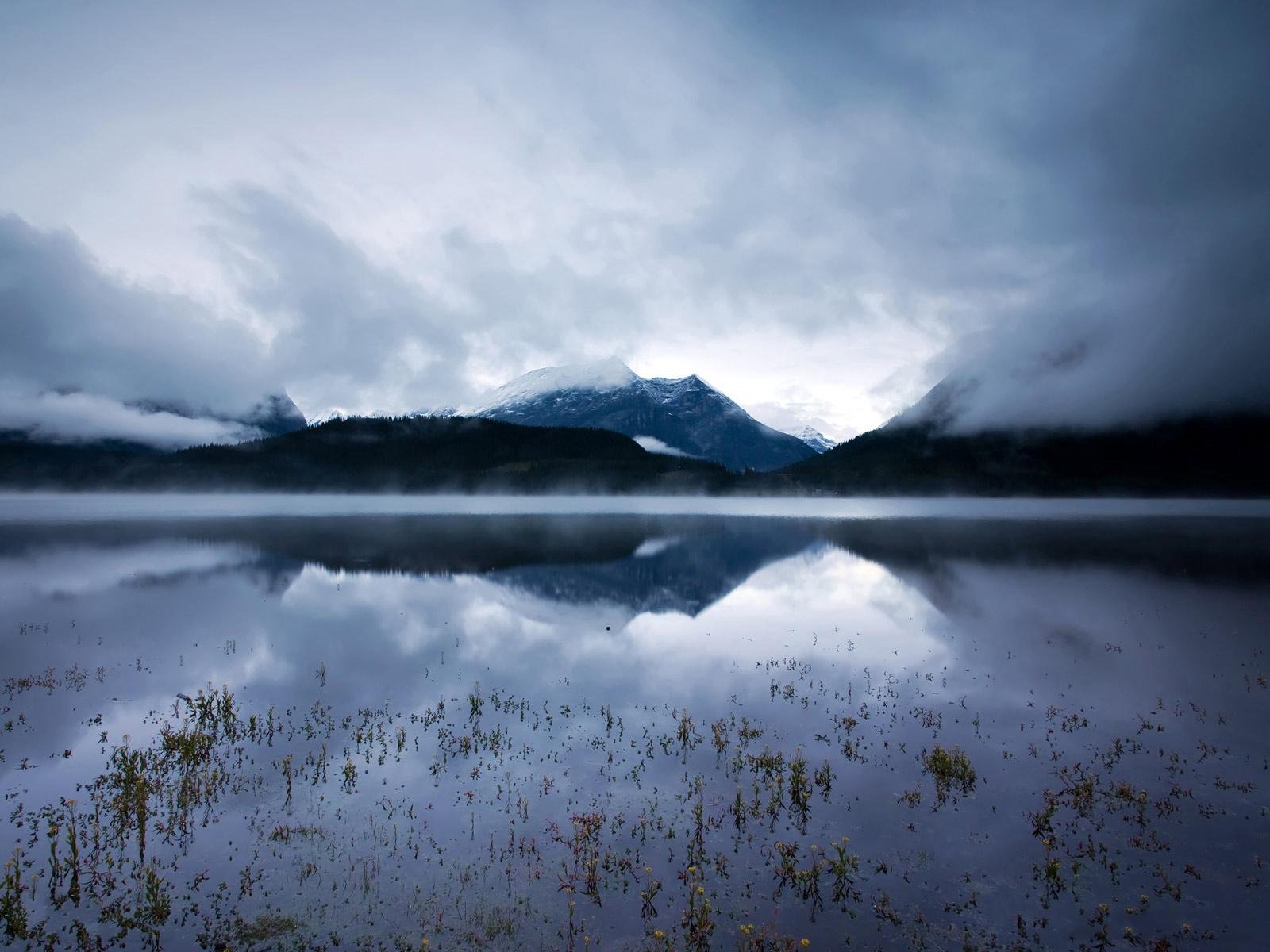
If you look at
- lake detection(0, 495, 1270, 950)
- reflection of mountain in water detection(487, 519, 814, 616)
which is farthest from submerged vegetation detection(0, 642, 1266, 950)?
reflection of mountain in water detection(487, 519, 814, 616)

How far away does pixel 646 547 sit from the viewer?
68.6 m

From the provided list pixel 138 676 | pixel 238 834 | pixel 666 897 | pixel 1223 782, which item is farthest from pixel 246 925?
pixel 1223 782

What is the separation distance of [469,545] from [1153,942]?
65.6 m

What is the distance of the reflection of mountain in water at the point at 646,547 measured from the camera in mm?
45094

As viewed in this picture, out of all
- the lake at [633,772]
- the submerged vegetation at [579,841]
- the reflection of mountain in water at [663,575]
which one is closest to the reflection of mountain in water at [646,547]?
the reflection of mountain in water at [663,575]

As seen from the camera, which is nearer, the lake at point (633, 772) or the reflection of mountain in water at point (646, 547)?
the lake at point (633, 772)

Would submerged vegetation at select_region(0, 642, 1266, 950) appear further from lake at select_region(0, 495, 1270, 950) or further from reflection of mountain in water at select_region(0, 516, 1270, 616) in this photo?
reflection of mountain in water at select_region(0, 516, 1270, 616)

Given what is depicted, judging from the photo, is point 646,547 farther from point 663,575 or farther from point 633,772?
point 633,772

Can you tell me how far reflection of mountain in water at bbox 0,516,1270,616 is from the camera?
148ft

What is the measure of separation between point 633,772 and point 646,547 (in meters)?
53.4

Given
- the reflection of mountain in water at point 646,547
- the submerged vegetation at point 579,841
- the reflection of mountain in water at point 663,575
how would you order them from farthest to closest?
the reflection of mountain in water at point 646,547, the reflection of mountain in water at point 663,575, the submerged vegetation at point 579,841

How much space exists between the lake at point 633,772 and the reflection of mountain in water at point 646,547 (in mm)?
8133

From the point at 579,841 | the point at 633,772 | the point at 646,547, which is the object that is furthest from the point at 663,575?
the point at 579,841

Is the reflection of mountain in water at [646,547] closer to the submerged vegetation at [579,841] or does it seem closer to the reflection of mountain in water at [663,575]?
the reflection of mountain in water at [663,575]
